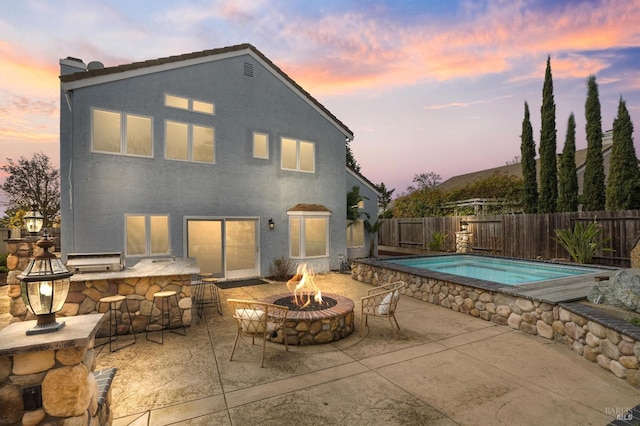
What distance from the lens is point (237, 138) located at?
11812 millimetres

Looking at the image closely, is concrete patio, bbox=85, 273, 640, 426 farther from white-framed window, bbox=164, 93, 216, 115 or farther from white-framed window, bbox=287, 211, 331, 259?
white-framed window, bbox=164, 93, 216, 115

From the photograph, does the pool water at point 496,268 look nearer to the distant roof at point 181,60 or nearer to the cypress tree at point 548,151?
the distant roof at point 181,60

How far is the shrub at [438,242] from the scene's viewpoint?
60.8 ft

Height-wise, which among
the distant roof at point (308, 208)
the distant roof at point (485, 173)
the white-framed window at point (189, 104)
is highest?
the distant roof at point (485, 173)

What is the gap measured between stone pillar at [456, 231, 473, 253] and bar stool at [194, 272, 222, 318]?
1411cm

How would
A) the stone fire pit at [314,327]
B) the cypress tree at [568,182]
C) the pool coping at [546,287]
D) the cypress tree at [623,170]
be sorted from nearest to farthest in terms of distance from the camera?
the stone fire pit at [314,327], the pool coping at [546,287], the cypress tree at [623,170], the cypress tree at [568,182]

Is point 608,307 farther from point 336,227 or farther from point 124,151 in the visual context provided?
point 124,151

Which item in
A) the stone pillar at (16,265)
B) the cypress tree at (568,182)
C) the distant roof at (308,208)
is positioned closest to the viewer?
the stone pillar at (16,265)

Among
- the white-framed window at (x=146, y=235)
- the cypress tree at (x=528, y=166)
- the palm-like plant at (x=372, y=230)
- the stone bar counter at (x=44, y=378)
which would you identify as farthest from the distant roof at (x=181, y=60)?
the cypress tree at (x=528, y=166)

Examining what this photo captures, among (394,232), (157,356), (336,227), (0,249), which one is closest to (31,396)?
(157,356)

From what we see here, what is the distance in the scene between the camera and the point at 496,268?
12664 mm

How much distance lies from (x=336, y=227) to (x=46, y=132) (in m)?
13.8

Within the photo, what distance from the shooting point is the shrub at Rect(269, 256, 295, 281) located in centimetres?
1200

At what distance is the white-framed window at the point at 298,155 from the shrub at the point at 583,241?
35.3 ft
